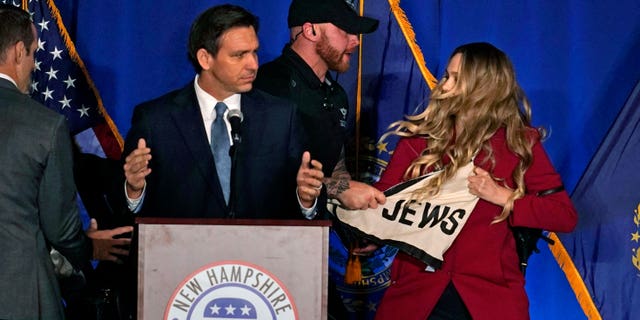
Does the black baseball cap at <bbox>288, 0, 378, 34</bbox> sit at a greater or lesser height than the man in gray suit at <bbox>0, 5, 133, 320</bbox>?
greater

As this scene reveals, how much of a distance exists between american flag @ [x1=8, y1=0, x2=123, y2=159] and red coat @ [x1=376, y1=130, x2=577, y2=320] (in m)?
2.17

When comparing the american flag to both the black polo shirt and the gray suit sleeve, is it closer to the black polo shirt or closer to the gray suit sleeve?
the black polo shirt

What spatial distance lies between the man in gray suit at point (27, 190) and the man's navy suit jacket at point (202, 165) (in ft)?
1.27

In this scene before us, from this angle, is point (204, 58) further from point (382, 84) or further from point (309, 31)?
point (382, 84)

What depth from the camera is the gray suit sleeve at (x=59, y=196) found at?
278cm

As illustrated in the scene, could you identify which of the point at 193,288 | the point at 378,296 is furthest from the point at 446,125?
the point at 378,296

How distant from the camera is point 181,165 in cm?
319

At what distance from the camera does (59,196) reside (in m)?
2.80

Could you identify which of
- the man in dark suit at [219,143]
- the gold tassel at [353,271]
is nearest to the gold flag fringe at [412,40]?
the gold tassel at [353,271]

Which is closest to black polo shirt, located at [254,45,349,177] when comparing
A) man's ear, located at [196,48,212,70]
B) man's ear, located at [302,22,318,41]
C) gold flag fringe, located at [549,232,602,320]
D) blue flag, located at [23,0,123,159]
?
man's ear, located at [302,22,318,41]

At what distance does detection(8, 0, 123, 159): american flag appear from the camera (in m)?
4.75

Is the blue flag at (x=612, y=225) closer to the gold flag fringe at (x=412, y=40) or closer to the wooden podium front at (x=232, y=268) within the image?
the gold flag fringe at (x=412, y=40)

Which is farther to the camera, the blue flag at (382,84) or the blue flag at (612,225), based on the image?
the blue flag at (382,84)

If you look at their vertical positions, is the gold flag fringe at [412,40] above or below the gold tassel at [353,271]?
above
